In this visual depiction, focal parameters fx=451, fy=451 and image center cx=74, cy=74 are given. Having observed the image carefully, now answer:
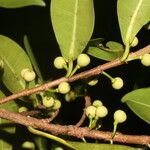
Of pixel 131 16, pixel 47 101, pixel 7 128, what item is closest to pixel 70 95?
pixel 47 101

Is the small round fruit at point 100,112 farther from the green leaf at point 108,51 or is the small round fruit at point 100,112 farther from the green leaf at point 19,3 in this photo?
the green leaf at point 19,3

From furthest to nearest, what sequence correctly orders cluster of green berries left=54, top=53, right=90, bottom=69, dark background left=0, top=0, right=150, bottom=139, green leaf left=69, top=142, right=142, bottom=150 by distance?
dark background left=0, top=0, right=150, bottom=139 < cluster of green berries left=54, top=53, right=90, bottom=69 < green leaf left=69, top=142, right=142, bottom=150

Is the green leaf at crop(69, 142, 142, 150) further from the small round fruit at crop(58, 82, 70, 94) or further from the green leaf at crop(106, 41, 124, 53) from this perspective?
the green leaf at crop(106, 41, 124, 53)

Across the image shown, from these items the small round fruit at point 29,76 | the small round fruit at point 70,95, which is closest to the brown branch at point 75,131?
the small round fruit at point 29,76

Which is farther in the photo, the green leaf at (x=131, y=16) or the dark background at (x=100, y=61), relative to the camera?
the dark background at (x=100, y=61)

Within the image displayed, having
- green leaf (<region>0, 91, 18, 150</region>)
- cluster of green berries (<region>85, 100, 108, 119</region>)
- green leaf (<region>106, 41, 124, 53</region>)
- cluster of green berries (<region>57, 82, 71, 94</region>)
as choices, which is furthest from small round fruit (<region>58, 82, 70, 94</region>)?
green leaf (<region>0, 91, 18, 150</region>)

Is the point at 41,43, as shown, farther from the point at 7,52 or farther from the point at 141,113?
the point at 141,113

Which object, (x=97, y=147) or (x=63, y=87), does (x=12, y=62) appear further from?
(x=97, y=147)
